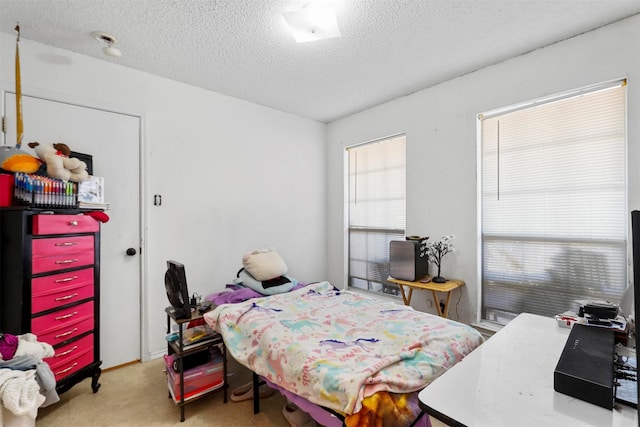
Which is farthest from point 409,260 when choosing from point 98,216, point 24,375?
point 24,375

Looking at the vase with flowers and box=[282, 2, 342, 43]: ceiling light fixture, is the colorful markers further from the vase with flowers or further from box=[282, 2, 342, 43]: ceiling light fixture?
the vase with flowers

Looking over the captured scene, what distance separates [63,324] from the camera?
6.46 feet

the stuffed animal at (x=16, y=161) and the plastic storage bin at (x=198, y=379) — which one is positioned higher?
the stuffed animal at (x=16, y=161)

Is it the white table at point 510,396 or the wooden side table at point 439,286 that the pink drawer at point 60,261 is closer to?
the white table at point 510,396

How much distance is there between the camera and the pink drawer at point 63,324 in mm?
1847

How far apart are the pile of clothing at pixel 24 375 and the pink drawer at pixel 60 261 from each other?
0.40 meters

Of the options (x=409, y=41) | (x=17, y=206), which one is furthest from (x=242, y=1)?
(x=17, y=206)

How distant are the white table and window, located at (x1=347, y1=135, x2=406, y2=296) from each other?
2344mm

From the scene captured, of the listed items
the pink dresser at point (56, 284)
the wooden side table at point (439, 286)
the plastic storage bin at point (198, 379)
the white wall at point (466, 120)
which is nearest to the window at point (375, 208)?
the white wall at point (466, 120)

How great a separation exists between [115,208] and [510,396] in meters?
2.99

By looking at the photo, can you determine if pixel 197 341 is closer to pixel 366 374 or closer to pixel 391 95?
pixel 366 374

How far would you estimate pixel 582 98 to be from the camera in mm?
2299

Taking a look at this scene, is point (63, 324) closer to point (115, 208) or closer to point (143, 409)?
point (143, 409)

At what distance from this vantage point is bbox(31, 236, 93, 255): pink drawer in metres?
1.84
